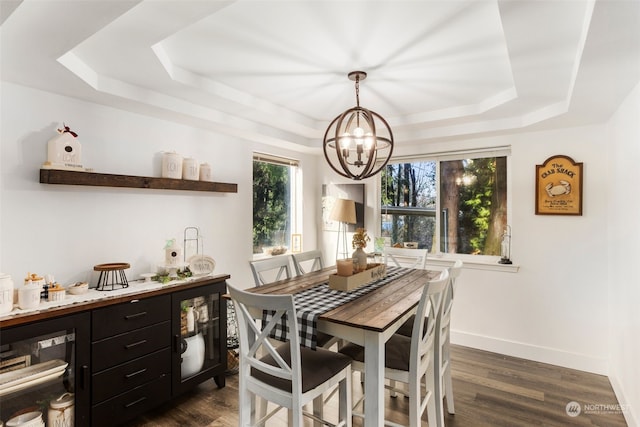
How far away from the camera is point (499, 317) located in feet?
11.1

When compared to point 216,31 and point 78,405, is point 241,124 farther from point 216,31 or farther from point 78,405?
point 78,405

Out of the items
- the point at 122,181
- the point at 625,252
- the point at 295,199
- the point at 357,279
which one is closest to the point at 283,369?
the point at 357,279

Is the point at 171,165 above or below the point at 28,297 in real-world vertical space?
above

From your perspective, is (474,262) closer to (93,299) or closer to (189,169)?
(189,169)

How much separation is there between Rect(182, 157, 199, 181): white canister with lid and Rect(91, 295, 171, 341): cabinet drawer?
102cm

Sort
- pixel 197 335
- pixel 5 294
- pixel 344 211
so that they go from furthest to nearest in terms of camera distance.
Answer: pixel 344 211
pixel 197 335
pixel 5 294

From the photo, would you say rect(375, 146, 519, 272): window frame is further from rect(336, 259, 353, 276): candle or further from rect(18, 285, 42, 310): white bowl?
rect(18, 285, 42, 310): white bowl

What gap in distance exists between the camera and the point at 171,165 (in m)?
2.74

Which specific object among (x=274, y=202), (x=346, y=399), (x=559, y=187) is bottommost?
(x=346, y=399)

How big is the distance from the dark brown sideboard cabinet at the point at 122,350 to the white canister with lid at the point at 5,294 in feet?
0.43

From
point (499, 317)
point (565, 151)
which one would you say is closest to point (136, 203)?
point (499, 317)

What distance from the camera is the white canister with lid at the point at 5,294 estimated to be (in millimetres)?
1729

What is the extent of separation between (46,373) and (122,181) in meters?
1.23

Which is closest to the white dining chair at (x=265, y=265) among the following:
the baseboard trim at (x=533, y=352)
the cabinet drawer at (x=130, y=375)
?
the cabinet drawer at (x=130, y=375)
